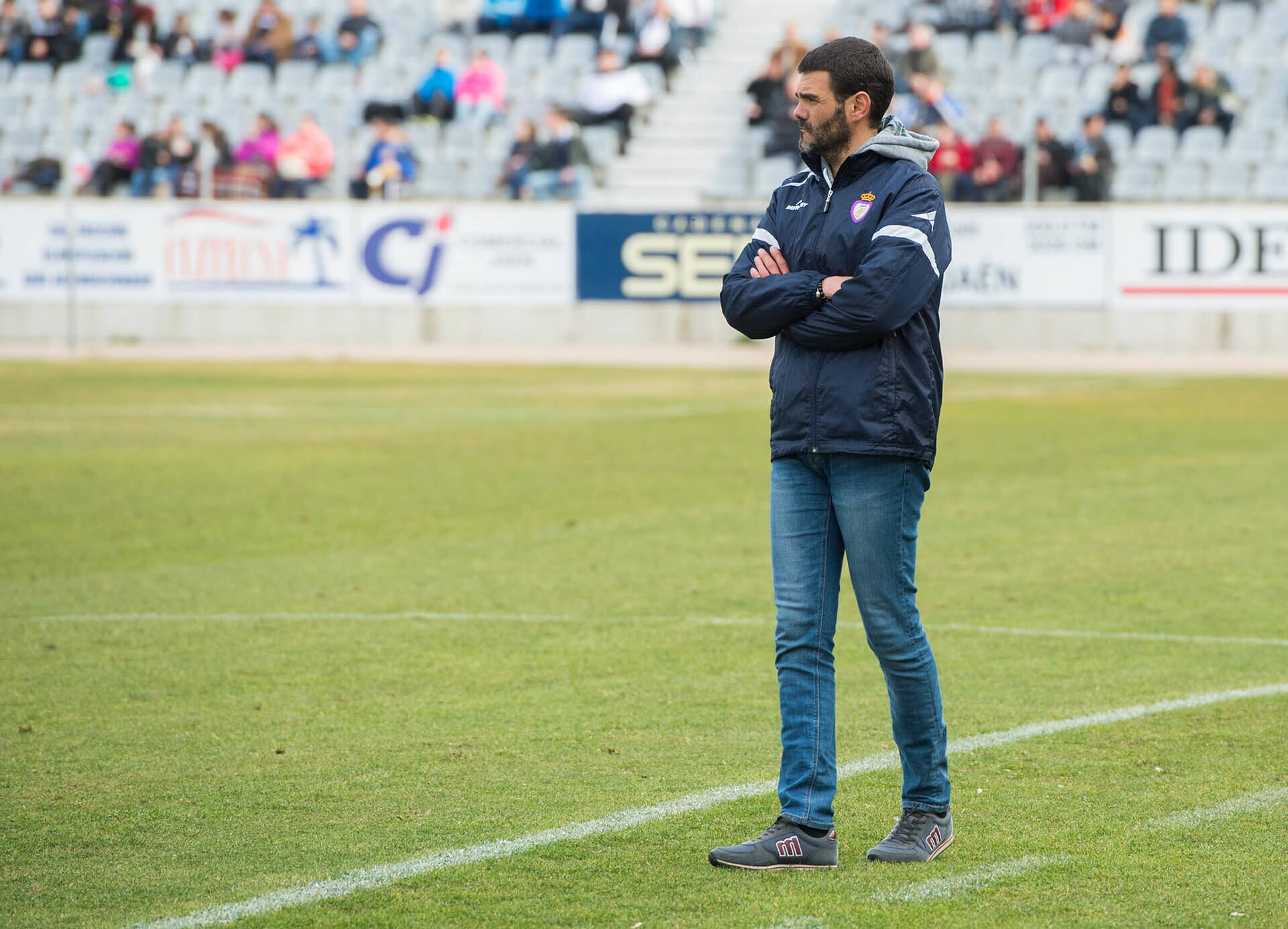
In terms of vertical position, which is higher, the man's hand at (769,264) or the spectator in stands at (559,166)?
the spectator in stands at (559,166)

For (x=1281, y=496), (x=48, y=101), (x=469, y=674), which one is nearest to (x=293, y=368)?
(x=48, y=101)

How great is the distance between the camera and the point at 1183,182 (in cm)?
2567

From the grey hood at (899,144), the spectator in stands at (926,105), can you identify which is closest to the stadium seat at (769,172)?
the spectator in stands at (926,105)

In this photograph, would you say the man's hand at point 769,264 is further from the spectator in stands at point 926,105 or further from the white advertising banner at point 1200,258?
the spectator in stands at point 926,105

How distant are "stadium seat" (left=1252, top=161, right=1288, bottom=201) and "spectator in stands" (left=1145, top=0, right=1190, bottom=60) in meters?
2.83

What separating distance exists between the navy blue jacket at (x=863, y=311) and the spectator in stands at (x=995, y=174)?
21521 millimetres

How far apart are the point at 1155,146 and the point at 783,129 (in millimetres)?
5658

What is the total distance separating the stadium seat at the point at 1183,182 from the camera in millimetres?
25531

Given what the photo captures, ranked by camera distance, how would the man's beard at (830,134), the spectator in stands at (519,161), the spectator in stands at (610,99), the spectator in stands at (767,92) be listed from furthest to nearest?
the spectator in stands at (610,99)
the spectator in stands at (767,92)
the spectator in stands at (519,161)
the man's beard at (830,134)

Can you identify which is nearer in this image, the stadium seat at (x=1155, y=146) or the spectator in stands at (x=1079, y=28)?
the stadium seat at (x=1155, y=146)

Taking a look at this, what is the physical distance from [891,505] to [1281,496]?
8.33 metres

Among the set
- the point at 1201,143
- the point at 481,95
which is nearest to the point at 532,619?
the point at 1201,143

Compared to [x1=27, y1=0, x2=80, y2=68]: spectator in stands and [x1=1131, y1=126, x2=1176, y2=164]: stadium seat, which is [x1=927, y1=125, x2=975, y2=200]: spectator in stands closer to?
[x1=1131, y1=126, x2=1176, y2=164]: stadium seat

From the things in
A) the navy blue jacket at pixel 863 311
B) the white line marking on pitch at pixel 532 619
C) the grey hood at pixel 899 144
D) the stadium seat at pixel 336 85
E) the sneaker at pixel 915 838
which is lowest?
the white line marking on pitch at pixel 532 619
